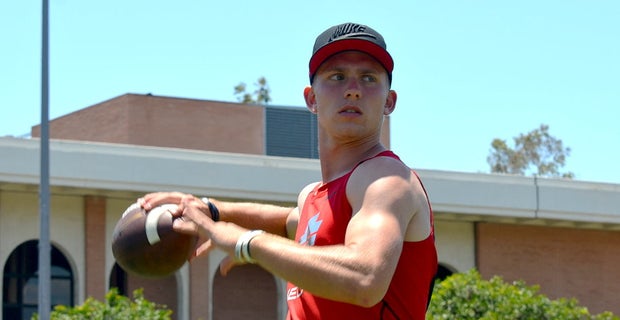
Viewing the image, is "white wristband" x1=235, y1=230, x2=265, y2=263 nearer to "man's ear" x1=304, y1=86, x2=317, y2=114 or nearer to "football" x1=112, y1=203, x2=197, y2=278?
"football" x1=112, y1=203, x2=197, y2=278

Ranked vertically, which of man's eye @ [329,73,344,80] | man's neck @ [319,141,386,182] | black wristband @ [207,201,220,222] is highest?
man's eye @ [329,73,344,80]

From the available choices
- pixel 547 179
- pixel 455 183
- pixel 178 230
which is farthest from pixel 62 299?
pixel 178 230

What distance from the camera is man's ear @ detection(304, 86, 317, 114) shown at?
5.16m

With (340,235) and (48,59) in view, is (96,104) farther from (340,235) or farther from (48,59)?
(340,235)

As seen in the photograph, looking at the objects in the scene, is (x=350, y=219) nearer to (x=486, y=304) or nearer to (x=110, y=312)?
(x=110, y=312)

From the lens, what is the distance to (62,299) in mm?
30562

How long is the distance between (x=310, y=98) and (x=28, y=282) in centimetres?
2617

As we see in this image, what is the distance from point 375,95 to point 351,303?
796 millimetres

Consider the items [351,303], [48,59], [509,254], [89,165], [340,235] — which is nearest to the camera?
[351,303]

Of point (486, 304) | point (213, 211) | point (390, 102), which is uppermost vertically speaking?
point (390, 102)

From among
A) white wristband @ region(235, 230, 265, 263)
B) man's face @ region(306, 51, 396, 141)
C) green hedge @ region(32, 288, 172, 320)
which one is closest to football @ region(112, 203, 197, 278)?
white wristband @ region(235, 230, 265, 263)

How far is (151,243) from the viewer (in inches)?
198

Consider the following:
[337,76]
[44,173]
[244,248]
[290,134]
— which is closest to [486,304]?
[44,173]

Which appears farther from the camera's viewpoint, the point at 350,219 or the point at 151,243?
the point at 151,243
